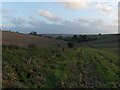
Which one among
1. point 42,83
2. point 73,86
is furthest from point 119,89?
point 42,83

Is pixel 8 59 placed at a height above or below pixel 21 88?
above

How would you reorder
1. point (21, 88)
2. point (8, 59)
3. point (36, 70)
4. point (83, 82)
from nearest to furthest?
1. point (21, 88)
2. point (83, 82)
3. point (36, 70)
4. point (8, 59)

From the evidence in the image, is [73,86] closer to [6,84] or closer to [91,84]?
[91,84]

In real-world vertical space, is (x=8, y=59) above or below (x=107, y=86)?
above

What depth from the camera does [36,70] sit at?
30.1 ft

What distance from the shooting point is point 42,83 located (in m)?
7.21

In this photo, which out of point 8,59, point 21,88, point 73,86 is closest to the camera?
point 21,88

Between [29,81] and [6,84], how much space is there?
5.01 ft

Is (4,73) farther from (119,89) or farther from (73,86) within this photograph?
(119,89)

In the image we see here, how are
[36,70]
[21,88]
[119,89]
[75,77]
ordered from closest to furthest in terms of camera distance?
[21,88]
[119,89]
[75,77]
[36,70]

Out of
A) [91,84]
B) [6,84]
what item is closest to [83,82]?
[91,84]

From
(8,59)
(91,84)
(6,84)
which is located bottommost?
(91,84)

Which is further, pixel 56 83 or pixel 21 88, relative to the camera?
pixel 56 83

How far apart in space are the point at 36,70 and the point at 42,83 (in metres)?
2.14
